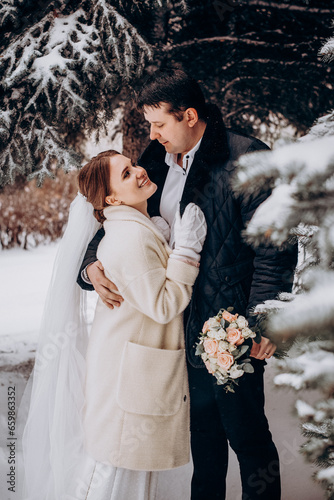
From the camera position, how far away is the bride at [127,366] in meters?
1.82

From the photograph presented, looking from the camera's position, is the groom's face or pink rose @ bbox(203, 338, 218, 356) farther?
the groom's face

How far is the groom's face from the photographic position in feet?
6.74

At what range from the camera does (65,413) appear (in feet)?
6.89

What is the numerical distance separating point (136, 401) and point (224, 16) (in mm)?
2778

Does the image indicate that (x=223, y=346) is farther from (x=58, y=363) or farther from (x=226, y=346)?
(x=58, y=363)

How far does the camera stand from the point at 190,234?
6.09 feet

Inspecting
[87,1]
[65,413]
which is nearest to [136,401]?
[65,413]

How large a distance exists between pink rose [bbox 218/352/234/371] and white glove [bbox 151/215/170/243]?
0.66 meters

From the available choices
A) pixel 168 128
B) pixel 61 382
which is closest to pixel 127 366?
pixel 61 382

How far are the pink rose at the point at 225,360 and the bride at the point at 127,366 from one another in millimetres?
217

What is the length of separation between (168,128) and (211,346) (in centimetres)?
103

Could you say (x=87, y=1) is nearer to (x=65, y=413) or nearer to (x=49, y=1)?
(x=49, y=1)

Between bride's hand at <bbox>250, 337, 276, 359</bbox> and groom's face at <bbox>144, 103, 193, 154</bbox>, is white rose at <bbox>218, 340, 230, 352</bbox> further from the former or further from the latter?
groom's face at <bbox>144, 103, 193, 154</bbox>

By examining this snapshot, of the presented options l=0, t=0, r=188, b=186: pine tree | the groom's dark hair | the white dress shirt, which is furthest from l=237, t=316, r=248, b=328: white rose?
l=0, t=0, r=188, b=186: pine tree
